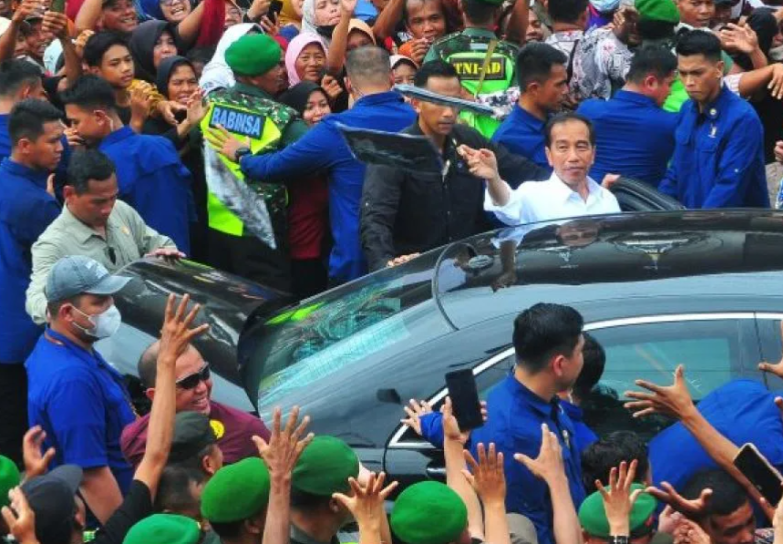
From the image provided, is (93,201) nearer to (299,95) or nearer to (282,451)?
(299,95)

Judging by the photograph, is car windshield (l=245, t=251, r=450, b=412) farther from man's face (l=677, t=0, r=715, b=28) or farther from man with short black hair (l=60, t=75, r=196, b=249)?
man's face (l=677, t=0, r=715, b=28)

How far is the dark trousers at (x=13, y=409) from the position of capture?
8.72 meters

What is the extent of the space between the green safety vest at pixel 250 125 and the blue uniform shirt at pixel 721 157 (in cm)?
211

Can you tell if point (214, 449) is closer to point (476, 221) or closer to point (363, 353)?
point (363, 353)

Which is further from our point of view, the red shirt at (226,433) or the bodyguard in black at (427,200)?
the bodyguard in black at (427,200)

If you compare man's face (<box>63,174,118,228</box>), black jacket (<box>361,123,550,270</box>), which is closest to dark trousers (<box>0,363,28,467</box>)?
man's face (<box>63,174,118,228</box>)

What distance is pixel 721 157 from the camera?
30.7 ft

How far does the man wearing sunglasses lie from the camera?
6484 millimetres

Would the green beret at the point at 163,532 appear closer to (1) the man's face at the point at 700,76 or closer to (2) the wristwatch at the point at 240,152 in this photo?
(2) the wristwatch at the point at 240,152

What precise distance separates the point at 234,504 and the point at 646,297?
1989mm

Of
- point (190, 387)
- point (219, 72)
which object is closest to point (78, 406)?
point (190, 387)

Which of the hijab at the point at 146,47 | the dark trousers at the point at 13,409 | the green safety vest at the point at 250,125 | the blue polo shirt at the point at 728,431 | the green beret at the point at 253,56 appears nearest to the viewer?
the blue polo shirt at the point at 728,431

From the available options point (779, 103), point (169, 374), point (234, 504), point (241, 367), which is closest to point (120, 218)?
point (241, 367)

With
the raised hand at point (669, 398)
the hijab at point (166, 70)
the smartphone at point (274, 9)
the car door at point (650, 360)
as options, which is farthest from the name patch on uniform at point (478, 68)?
the raised hand at point (669, 398)
